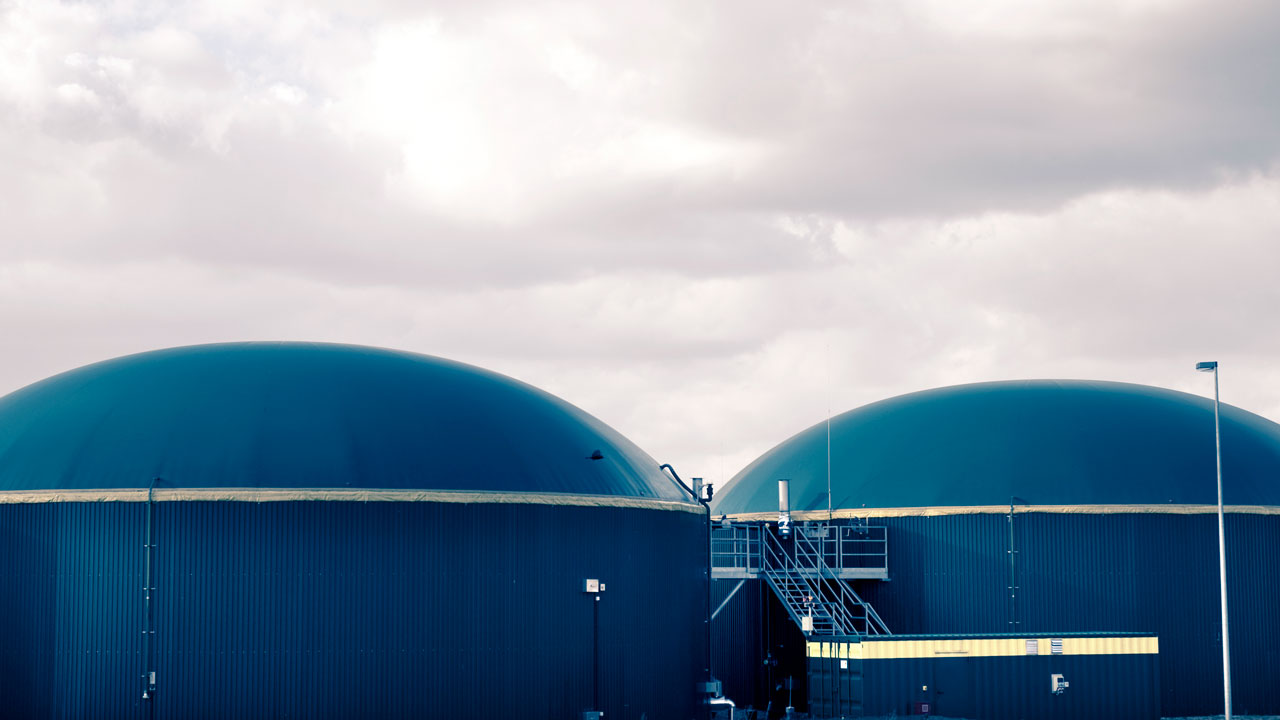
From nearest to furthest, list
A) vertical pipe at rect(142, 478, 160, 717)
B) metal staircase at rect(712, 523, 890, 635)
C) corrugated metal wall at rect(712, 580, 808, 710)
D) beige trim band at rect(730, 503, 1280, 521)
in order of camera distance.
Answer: vertical pipe at rect(142, 478, 160, 717) → corrugated metal wall at rect(712, 580, 808, 710) → beige trim band at rect(730, 503, 1280, 521) → metal staircase at rect(712, 523, 890, 635)

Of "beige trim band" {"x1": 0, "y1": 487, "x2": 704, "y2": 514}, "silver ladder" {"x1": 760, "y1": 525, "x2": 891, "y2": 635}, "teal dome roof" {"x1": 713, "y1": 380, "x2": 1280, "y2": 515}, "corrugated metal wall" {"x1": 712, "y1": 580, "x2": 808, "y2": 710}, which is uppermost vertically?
"teal dome roof" {"x1": 713, "y1": 380, "x2": 1280, "y2": 515}

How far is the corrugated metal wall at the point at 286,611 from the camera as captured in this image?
4147 cm

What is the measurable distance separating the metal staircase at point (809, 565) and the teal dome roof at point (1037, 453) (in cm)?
197

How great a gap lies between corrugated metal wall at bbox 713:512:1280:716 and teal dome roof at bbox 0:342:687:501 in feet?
44.0

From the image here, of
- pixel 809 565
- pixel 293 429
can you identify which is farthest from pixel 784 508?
pixel 293 429

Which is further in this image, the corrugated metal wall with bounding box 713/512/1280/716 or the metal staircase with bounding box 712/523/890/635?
the metal staircase with bounding box 712/523/890/635

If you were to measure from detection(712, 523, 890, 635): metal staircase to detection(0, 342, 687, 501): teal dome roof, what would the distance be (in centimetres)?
924

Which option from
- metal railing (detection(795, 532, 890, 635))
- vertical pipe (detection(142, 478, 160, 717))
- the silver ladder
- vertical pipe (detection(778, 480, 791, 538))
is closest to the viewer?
vertical pipe (detection(142, 478, 160, 717))

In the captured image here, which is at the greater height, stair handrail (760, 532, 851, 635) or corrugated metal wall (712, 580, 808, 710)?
stair handrail (760, 532, 851, 635)

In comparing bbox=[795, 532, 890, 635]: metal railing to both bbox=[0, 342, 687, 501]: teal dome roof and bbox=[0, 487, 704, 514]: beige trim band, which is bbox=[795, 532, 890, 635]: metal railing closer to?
bbox=[0, 342, 687, 501]: teal dome roof

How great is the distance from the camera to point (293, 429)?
1722 inches

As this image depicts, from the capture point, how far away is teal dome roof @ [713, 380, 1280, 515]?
58062 mm

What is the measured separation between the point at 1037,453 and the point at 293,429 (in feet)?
102

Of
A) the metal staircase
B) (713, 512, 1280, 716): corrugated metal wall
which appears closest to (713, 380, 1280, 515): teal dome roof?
(713, 512, 1280, 716): corrugated metal wall
